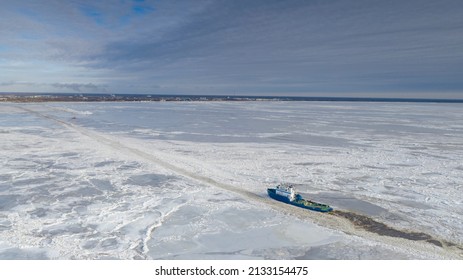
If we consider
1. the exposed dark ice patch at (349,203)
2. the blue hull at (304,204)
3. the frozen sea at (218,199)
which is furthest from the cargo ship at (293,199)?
the exposed dark ice patch at (349,203)

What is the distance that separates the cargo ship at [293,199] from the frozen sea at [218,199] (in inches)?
11.8

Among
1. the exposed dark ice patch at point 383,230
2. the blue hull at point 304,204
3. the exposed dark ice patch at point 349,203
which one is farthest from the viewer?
the exposed dark ice patch at point 349,203

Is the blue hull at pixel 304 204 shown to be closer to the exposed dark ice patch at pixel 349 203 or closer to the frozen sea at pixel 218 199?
the frozen sea at pixel 218 199

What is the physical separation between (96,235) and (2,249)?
2.00m

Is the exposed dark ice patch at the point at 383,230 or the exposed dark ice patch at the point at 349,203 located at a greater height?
the exposed dark ice patch at the point at 349,203

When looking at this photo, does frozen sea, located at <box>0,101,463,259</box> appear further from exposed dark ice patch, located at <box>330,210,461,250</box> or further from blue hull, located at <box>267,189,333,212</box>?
blue hull, located at <box>267,189,333,212</box>

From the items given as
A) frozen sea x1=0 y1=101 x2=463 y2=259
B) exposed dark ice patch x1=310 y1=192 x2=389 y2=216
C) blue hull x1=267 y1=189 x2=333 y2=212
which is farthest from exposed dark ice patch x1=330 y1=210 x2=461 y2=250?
exposed dark ice patch x1=310 y1=192 x2=389 y2=216

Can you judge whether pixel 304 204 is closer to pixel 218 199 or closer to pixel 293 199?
pixel 293 199

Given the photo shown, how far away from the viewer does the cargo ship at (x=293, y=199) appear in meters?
10.7

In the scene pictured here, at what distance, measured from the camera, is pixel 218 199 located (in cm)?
1166

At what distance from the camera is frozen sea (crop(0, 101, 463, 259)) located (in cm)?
830

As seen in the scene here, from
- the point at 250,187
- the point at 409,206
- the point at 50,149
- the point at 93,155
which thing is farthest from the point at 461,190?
the point at 50,149

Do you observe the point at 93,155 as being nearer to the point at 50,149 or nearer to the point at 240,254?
the point at 50,149

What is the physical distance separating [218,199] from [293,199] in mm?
2482
